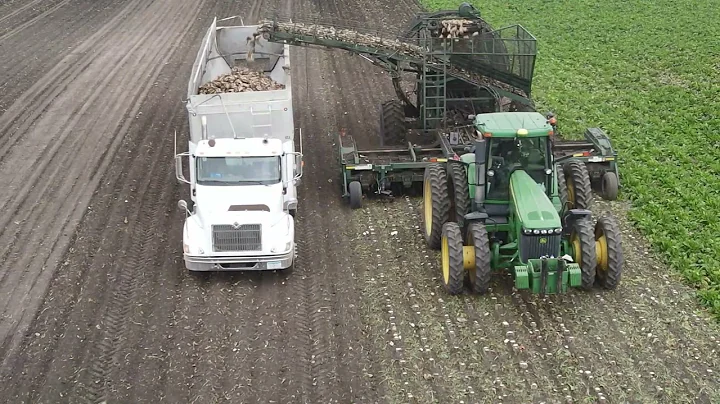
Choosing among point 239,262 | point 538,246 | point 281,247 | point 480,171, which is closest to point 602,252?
point 538,246

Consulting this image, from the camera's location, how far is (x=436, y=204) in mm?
13945

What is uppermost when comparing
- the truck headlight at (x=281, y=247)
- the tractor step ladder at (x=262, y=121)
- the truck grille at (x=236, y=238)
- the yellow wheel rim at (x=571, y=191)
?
the tractor step ladder at (x=262, y=121)

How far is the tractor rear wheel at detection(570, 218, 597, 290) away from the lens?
11.9m

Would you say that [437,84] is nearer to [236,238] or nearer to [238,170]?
[238,170]

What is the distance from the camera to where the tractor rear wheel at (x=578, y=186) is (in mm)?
14148

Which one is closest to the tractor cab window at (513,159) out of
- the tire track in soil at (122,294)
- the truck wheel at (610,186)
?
the truck wheel at (610,186)

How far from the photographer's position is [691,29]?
3052cm

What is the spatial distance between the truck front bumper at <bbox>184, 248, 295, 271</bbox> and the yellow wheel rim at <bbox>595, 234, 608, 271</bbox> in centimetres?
498

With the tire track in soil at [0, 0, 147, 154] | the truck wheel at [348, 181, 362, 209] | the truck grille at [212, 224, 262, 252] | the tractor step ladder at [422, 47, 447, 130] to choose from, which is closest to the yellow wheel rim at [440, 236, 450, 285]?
the truck grille at [212, 224, 262, 252]

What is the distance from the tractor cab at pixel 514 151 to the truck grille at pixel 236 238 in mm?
3912

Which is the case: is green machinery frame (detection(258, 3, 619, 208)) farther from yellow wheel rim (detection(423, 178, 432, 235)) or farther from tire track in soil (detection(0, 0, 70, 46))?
tire track in soil (detection(0, 0, 70, 46))

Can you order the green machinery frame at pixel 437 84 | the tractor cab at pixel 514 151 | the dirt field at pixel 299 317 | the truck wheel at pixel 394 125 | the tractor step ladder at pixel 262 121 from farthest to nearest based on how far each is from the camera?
1. the truck wheel at pixel 394 125
2. the green machinery frame at pixel 437 84
3. the tractor step ladder at pixel 262 121
4. the tractor cab at pixel 514 151
5. the dirt field at pixel 299 317

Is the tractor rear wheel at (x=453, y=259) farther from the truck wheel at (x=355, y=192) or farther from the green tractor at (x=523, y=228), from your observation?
the truck wheel at (x=355, y=192)

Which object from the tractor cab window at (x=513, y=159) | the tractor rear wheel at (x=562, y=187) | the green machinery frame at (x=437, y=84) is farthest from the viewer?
the green machinery frame at (x=437, y=84)
